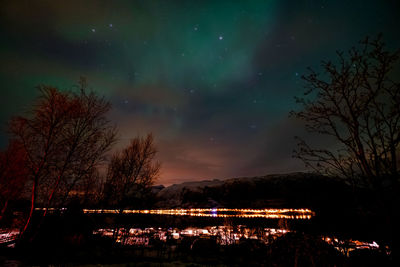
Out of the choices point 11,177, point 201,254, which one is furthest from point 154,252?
point 11,177

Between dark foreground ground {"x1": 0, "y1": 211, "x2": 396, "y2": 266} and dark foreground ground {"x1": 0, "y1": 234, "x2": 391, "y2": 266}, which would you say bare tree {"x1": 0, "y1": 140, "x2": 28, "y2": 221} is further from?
dark foreground ground {"x1": 0, "y1": 234, "x2": 391, "y2": 266}

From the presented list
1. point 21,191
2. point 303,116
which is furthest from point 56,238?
point 303,116

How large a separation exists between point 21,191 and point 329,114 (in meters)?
21.5

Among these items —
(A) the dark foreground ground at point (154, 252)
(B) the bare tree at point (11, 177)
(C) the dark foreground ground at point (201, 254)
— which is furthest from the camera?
(B) the bare tree at point (11, 177)

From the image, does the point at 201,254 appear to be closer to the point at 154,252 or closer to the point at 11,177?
the point at 154,252

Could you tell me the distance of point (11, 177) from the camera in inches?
579

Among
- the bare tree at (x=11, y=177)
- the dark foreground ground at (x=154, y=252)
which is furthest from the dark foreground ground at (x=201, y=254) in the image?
the bare tree at (x=11, y=177)

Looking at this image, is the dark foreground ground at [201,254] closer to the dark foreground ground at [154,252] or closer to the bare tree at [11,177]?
the dark foreground ground at [154,252]

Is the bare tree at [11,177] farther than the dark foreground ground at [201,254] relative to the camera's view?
Yes

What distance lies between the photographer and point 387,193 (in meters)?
3.63

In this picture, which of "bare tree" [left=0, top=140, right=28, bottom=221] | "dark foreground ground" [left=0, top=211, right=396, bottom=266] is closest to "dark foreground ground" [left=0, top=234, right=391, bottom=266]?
"dark foreground ground" [left=0, top=211, right=396, bottom=266]

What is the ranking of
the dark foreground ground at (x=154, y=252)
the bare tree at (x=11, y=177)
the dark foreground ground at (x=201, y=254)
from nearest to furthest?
the dark foreground ground at (x=201, y=254), the dark foreground ground at (x=154, y=252), the bare tree at (x=11, y=177)

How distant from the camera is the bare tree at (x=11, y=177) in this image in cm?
1438

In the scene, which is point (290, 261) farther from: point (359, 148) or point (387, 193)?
point (359, 148)
